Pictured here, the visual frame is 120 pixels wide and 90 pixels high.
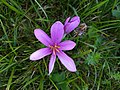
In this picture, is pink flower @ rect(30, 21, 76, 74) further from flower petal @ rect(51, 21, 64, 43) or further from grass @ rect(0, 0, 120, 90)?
grass @ rect(0, 0, 120, 90)

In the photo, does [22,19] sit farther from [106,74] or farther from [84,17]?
[106,74]

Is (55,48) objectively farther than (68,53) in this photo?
No

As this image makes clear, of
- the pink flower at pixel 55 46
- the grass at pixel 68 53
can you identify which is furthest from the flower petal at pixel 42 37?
the grass at pixel 68 53

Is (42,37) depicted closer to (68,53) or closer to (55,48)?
(55,48)

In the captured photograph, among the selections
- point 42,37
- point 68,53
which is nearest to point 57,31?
point 42,37

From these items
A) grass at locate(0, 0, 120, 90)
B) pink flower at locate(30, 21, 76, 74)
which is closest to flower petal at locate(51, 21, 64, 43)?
pink flower at locate(30, 21, 76, 74)

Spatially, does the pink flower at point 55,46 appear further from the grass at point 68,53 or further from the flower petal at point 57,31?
the grass at point 68,53
